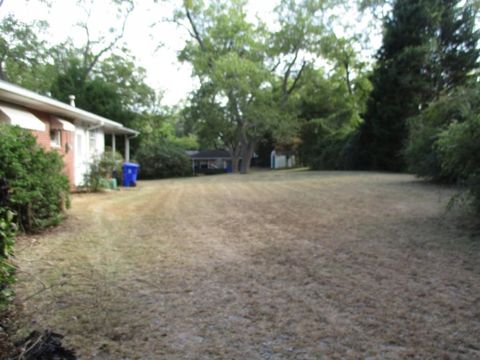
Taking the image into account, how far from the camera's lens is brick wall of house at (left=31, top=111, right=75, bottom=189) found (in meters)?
10.0

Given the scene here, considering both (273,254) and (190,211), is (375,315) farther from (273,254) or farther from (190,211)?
(190,211)

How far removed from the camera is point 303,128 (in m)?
35.1

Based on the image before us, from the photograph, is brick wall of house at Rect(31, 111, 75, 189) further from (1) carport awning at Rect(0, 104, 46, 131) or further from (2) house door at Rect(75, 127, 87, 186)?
(1) carport awning at Rect(0, 104, 46, 131)

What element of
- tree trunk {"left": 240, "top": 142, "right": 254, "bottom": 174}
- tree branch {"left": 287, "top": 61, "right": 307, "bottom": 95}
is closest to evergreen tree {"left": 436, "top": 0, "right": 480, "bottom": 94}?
tree branch {"left": 287, "top": 61, "right": 307, "bottom": 95}

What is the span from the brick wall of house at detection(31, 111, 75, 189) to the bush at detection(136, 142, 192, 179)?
46.3 feet

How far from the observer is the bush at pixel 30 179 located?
16.1ft

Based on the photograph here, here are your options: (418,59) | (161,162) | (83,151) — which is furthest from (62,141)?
(418,59)

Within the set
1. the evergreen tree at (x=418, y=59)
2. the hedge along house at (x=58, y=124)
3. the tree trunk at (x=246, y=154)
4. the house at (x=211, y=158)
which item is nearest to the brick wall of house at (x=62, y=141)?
the hedge along house at (x=58, y=124)

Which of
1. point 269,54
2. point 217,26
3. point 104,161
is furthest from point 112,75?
point 104,161

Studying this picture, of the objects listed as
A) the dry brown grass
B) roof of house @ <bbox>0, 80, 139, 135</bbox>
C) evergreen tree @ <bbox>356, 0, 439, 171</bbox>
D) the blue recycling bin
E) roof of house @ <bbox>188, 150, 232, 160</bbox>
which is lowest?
the dry brown grass

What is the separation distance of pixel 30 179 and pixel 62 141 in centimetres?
695

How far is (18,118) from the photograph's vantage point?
7926 millimetres

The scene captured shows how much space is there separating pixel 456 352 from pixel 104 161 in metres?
11.7

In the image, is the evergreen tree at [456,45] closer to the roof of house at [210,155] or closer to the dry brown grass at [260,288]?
the dry brown grass at [260,288]
